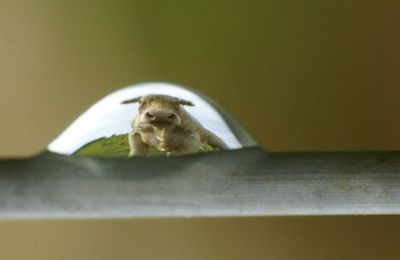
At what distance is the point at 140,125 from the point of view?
325 mm

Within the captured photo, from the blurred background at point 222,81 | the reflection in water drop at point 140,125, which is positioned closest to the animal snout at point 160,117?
the reflection in water drop at point 140,125

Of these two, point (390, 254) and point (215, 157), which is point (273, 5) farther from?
point (215, 157)

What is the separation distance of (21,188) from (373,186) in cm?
16

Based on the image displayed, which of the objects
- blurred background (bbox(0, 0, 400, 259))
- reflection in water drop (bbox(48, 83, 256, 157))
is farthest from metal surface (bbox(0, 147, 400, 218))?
blurred background (bbox(0, 0, 400, 259))

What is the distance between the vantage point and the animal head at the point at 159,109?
0.32 m

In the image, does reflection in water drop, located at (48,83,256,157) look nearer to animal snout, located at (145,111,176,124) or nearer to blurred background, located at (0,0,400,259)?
animal snout, located at (145,111,176,124)

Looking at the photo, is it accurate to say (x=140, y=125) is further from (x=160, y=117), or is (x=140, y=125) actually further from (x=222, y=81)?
(x=222, y=81)

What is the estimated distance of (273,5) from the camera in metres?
0.68

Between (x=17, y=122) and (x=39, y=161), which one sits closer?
(x=39, y=161)

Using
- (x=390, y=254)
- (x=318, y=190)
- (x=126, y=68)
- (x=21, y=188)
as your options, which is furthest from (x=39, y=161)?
(x=390, y=254)

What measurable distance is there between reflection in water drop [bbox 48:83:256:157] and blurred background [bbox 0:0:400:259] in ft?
1.03

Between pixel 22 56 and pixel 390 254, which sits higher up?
pixel 22 56

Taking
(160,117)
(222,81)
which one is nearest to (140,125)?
(160,117)

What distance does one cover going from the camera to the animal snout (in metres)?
0.32
